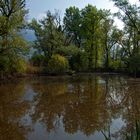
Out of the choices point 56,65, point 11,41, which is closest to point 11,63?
point 11,41

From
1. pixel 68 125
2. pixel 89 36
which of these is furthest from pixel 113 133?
pixel 89 36

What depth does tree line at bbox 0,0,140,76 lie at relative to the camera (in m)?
32.3

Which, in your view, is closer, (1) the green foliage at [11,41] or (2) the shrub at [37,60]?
(1) the green foliage at [11,41]

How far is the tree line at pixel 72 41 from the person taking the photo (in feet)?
106

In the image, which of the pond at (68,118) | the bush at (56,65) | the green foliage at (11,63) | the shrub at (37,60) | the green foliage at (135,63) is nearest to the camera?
the pond at (68,118)

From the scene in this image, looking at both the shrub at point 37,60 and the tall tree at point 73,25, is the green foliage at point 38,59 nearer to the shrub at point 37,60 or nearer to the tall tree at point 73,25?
the shrub at point 37,60

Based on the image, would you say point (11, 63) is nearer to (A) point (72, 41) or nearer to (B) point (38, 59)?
(B) point (38, 59)

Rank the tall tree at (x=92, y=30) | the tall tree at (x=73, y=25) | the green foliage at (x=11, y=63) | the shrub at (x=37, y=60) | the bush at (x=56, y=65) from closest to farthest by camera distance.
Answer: the green foliage at (x=11, y=63)
the bush at (x=56, y=65)
the shrub at (x=37, y=60)
the tall tree at (x=92, y=30)
the tall tree at (x=73, y=25)

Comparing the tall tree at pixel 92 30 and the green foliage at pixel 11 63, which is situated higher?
the tall tree at pixel 92 30

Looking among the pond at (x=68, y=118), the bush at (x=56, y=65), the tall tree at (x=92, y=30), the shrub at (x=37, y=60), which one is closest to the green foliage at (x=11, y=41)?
the bush at (x=56, y=65)

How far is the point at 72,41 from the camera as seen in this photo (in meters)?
62.2

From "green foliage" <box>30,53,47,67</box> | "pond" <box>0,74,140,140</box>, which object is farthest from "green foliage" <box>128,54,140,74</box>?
"pond" <box>0,74,140,140</box>

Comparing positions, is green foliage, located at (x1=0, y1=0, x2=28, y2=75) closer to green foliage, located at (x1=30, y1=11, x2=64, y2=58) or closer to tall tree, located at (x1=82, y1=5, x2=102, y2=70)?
green foliage, located at (x1=30, y1=11, x2=64, y2=58)

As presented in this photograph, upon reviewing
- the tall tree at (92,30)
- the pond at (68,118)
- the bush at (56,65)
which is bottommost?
the pond at (68,118)
